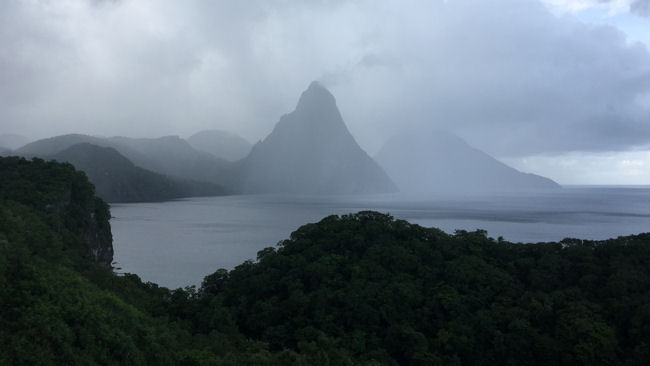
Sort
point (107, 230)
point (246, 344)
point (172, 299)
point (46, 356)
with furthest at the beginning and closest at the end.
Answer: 1. point (107, 230)
2. point (172, 299)
3. point (246, 344)
4. point (46, 356)

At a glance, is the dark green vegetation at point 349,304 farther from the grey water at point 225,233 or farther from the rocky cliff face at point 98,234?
the grey water at point 225,233

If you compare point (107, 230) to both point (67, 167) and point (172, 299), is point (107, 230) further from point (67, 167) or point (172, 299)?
point (172, 299)

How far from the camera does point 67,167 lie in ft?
119

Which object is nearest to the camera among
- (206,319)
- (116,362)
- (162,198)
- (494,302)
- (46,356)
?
(46,356)

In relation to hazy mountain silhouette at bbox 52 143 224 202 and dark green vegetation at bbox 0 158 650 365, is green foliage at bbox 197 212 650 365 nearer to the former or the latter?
dark green vegetation at bbox 0 158 650 365

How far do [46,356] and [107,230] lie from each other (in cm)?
3420

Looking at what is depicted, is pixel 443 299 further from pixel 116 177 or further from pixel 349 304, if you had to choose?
pixel 116 177

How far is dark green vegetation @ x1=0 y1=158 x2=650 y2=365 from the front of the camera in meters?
11.0

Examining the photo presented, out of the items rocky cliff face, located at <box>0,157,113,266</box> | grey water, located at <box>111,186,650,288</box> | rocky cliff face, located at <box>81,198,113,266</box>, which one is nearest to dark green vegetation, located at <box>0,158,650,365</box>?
rocky cliff face, located at <box>0,157,113,266</box>

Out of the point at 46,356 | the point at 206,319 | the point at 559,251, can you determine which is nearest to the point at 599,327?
the point at 559,251

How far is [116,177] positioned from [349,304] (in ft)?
568

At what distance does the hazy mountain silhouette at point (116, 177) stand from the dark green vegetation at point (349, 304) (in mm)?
148142

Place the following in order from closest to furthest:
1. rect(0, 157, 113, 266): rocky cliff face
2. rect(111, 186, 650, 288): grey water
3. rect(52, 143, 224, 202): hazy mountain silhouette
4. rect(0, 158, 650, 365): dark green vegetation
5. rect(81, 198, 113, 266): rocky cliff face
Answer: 1. rect(0, 158, 650, 365): dark green vegetation
2. rect(0, 157, 113, 266): rocky cliff face
3. rect(81, 198, 113, 266): rocky cliff face
4. rect(111, 186, 650, 288): grey water
5. rect(52, 143, 224, 202): hazy mountain silhouette

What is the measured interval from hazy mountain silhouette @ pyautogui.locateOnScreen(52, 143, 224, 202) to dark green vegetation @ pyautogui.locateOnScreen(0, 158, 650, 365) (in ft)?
486
